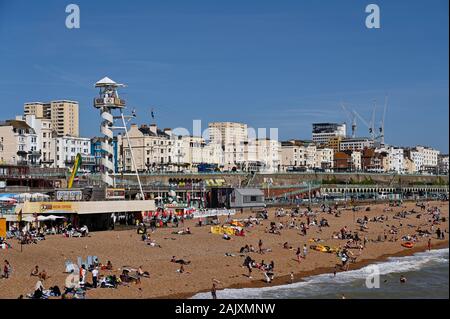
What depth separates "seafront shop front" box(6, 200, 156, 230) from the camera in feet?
102

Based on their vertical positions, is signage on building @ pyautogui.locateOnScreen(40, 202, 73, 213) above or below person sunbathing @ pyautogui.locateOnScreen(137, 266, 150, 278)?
above

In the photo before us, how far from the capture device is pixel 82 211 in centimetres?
3228

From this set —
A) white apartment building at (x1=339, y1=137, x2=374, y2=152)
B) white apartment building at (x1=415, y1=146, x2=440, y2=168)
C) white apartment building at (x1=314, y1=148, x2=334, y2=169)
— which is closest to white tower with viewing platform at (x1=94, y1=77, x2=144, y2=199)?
white apartment building at (x1=314, y1=148, x2=334, y2=169)

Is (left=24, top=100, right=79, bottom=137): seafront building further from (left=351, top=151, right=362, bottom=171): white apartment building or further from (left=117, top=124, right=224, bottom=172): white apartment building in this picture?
(left=351, top=151, right=362, bottom=171): white apartment building

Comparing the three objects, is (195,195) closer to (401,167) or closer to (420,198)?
(420,198)

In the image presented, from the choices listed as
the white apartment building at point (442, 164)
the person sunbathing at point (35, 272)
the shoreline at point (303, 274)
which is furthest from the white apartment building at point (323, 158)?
the person sunbathing at point (35, 272)

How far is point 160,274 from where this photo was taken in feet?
72.9

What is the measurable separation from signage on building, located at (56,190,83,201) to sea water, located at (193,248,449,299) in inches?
589

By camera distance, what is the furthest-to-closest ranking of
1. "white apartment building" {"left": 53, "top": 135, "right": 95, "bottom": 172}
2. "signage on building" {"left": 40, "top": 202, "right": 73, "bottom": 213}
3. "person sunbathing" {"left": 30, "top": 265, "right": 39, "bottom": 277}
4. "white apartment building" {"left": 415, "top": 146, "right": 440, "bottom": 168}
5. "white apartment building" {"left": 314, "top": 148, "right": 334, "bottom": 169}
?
"white apartment building" {"left": 415, "top": 146, "right": 440, "bottom": 168} < "white apartment building" {"left": 314, "top": 148, "right": 334, "bottom": 169} < "white apartment building" {"left": 53, "top": 135, "right": 95, "bottom": 172} < "signage on building" {"left": 40, "top": 202, "right": 73, "bottom": 213} < "person sunbathing" {"left": 30, "top": 265, "right": 39, "bottom": 277}

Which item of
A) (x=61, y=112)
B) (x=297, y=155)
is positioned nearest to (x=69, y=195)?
(x=297, y=155)

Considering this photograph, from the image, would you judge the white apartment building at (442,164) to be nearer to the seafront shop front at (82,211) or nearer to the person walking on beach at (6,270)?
the seafront shop front at (82,211)

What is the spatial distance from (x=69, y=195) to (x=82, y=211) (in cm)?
216

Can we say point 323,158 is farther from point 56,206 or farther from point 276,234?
point 56,206
